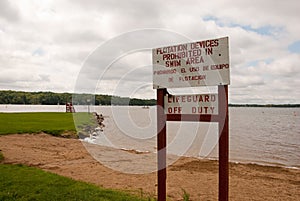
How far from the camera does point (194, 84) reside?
494cm

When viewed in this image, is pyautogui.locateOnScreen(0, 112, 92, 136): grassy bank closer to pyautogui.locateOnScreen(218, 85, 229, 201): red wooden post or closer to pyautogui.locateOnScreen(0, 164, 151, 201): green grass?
pyautogui.locateOnScreen(0, 164, 151, 201): green grass

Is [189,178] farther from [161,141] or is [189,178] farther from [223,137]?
[223,137]

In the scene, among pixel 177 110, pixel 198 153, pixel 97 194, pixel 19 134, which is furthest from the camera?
pixel 19 134

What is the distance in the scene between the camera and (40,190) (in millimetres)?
6680

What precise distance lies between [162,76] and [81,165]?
300 inches

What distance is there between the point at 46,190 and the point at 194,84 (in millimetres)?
4181

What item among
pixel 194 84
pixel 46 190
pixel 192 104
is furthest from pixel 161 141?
pixel 46 190

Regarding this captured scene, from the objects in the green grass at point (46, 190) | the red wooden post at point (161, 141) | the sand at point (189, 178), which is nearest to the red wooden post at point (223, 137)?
the red wooden post at point (161, 141)

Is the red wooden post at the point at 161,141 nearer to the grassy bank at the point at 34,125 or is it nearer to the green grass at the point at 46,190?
the green grass at the point at 46,190

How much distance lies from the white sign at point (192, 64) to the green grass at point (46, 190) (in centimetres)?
282

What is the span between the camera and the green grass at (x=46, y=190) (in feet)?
20.4

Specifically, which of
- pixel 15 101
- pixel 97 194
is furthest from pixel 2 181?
pixel 15 101

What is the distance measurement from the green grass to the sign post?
1702 millimetres

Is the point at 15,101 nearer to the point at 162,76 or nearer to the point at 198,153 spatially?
the point at 198,153
